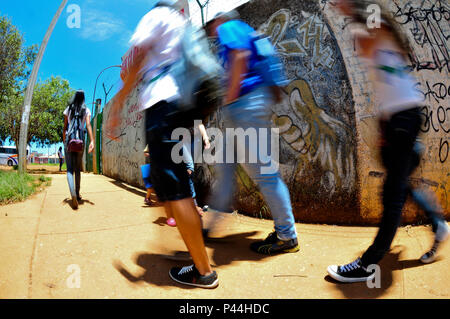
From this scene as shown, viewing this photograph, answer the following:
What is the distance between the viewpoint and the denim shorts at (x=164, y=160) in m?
1.42

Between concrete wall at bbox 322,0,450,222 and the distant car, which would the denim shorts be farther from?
the distant car

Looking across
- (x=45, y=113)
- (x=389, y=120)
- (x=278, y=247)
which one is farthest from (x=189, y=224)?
(x=45, y=113)

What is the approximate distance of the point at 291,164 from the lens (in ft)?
9.57

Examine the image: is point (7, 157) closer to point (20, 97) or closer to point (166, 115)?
point (20, 97)

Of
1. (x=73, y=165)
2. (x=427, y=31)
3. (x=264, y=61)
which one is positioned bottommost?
(x=73, y=165)

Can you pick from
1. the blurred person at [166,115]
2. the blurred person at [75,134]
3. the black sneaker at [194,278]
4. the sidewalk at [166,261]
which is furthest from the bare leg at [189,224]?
the blurred person at [75,134]

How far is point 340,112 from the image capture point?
2.70m

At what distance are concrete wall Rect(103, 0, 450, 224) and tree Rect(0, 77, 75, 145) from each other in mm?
18969

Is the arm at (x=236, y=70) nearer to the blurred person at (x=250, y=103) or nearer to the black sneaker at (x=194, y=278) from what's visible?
the blurred person at (x=250, y=103)

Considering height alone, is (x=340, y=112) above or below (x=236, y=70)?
below

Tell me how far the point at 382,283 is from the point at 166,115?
5.30ft

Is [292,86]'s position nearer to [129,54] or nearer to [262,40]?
[262,40]

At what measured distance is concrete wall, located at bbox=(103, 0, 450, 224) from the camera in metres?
2.62
